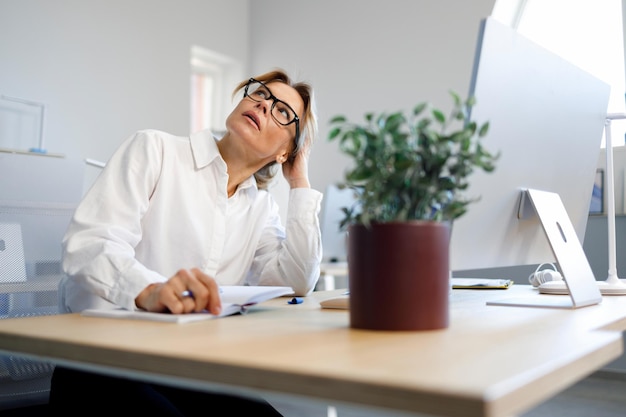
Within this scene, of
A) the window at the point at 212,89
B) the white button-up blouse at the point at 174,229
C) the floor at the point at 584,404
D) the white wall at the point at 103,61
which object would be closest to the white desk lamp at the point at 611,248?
the white button-up blouse at the point at 174,229

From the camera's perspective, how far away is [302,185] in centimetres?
164

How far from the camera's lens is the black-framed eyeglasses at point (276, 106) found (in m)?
1.56

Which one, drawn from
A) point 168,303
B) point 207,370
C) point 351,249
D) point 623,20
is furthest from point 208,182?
point 623,20

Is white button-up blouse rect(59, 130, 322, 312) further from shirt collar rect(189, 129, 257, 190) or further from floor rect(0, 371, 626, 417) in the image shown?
floor rect(0, 371, 626, 417)

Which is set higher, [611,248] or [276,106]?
[276,106]

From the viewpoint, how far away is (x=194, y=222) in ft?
4.58

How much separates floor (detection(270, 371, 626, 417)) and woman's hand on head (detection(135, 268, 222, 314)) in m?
1.61

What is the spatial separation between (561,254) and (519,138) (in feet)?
0.68

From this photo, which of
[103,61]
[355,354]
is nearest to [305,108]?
[355,354]

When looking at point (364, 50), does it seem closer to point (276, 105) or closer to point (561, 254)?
point (276, 105)

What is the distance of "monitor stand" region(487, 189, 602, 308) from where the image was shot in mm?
1094

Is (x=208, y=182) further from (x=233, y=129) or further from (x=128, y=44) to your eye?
(x=128, y=44)

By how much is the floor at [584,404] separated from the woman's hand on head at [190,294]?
161cm

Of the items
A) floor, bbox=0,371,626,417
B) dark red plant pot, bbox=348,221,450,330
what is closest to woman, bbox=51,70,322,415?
dark red plant pot, bbox=348,221,450,330
